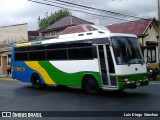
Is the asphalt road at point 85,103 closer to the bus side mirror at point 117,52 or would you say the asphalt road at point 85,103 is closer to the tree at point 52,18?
the bus side mirror at point 117,52

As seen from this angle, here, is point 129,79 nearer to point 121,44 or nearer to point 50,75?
point 121,44

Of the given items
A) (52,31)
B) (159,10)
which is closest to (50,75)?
(159,10)

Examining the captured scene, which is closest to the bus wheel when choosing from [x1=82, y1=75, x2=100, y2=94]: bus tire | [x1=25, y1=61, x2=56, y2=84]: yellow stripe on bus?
[x1=82, y1=75, x2=100, y2=94]: bus tire

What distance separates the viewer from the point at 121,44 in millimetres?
14414

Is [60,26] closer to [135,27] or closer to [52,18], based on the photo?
[135,27]

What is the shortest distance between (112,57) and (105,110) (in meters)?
3.49

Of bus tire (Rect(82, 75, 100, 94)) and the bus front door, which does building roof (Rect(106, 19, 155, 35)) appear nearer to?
bus tire (Rect(82, 75, 100, 94))

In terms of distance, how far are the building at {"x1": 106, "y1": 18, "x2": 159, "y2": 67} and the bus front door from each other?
2166cm

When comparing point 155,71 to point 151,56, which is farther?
point 151,56

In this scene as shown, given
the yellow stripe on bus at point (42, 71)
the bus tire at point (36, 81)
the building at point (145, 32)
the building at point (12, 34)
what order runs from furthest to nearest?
1. the building at point (12, 34)
2. the building at point (145, 32)
3. the bus tire at point (36, 81)
4. the yellow stripe on bus at point (42, 71)

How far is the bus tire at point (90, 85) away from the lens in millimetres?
15039

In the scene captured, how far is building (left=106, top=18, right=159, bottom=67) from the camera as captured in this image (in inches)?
1422

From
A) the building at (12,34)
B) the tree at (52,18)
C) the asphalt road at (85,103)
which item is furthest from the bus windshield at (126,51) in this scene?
the tree at (52,18)

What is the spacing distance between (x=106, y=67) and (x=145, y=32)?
23.0 m
